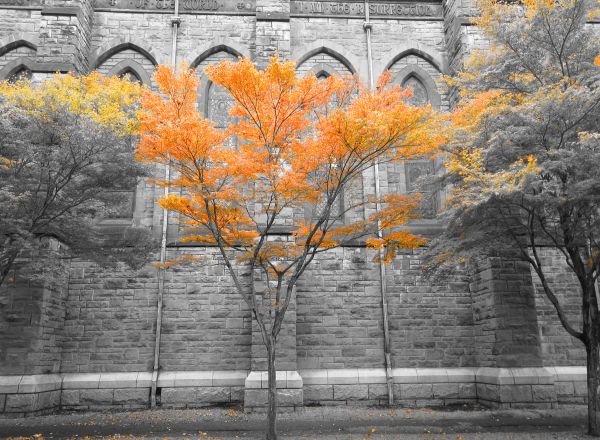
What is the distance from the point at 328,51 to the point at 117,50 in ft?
19.7

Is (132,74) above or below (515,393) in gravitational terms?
above

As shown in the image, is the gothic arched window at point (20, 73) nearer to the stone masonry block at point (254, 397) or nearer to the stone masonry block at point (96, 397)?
the stone masonry block at point (96, 397)

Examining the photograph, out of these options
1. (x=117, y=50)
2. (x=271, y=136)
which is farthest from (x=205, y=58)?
(x=271, y=136)

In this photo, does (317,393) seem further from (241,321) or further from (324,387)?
(241,321)

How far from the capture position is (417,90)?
1456cm

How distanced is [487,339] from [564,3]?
7.37 meters

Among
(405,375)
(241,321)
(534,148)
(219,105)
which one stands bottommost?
(405,375)

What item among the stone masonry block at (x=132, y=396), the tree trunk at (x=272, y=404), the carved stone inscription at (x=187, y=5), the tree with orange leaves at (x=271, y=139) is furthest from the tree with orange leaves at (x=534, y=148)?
the carved stone inscription at (x=187, y=5)

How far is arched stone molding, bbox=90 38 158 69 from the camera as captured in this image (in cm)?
1395

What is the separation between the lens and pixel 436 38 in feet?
48.6

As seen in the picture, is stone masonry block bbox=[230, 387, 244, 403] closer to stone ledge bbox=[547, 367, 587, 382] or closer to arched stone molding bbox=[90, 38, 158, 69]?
stone ledge bbox=[547, 367, 587, 382]

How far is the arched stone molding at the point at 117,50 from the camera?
14.0 meters

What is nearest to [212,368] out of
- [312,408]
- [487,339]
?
[312,408]

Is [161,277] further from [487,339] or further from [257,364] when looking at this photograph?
[487,339]
